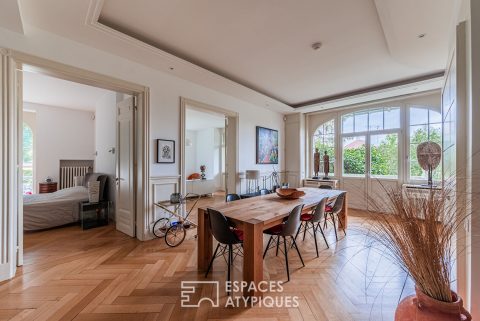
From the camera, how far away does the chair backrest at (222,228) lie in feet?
6.38

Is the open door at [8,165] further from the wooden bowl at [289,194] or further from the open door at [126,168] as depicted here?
the wooden bowl at [289,194]

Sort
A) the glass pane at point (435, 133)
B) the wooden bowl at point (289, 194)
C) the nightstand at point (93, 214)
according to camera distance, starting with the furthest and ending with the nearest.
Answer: the glass pane at point (435, 133)
the nightstand at point (93, 214)
the wooden bowl at point (289, 194)

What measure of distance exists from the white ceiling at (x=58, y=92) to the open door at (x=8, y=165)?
224 cm

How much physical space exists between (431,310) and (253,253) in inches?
46.3

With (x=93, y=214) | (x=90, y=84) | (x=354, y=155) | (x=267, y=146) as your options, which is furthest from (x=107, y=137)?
(x=354, y=155)

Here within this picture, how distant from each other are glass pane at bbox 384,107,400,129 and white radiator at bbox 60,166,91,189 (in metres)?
8.44

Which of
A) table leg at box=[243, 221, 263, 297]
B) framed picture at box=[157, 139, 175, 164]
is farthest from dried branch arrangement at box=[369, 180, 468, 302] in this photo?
framed picture at box=[157, 139, 175, 164]

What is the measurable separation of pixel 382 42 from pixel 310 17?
1.21 meters

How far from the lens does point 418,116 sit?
179 inches

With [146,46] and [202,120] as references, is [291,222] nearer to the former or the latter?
[146,46]

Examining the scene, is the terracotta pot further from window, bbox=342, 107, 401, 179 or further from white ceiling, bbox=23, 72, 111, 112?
white ceiling, bbox=23, 72, 111, 112

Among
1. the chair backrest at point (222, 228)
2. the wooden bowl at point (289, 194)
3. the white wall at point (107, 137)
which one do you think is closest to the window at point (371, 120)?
the wooden bowl at point (289, 194)
